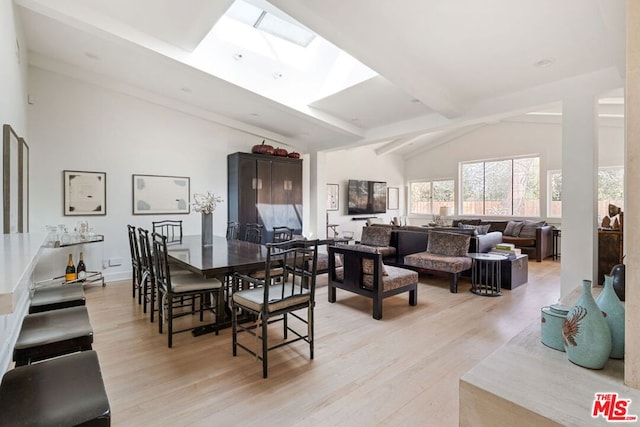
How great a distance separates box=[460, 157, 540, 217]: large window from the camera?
8.26m

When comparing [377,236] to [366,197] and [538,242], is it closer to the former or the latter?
[366,197]

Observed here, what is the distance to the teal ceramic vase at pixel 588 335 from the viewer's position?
1.17 meters

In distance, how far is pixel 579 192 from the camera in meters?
3.52

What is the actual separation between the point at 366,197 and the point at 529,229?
4.27m

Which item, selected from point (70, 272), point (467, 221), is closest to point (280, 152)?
point (70, 272)

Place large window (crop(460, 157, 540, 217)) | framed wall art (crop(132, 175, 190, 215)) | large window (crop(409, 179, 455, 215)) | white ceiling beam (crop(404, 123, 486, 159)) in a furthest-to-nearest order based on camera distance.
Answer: large window (crop(409, 179, 455, 215))
white ceiling beam (crop(404, 123, 486, 159))
large window (crop(460, 157, 540, 217))
framed wall art (crop(132, 175, 190, 215))

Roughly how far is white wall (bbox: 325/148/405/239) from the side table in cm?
478

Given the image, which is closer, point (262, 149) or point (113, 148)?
point (113, 148)

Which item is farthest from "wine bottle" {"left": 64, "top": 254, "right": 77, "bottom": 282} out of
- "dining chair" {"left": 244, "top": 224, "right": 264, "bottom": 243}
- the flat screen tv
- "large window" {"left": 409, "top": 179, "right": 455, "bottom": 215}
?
"large window" {"left": 409, "top": 179, "right": 455, "bottom": 215}

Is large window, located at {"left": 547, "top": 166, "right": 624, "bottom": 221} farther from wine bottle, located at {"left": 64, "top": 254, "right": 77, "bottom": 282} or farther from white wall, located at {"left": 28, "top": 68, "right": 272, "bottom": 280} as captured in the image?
wine bottle, located at {"left": 64, "top": 254, "right": 77, "bottom": 282}

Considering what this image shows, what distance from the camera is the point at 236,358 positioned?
8.52ft

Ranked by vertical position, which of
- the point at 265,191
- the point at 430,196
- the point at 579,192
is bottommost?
the point at 579,192

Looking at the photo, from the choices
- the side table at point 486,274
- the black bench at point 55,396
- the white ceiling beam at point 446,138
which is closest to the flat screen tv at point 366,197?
the white ceiling beam at point 446,138

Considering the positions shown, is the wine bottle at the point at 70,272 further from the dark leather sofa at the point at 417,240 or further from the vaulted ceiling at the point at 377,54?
the dark leather sofa at the point at 417,240
